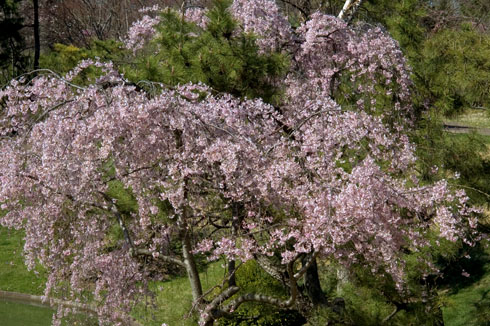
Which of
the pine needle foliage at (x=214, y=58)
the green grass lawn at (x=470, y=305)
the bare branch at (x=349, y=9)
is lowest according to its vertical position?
the green grass lawn at (x=470, y=305)

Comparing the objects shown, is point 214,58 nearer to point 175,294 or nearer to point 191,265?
point 191,265

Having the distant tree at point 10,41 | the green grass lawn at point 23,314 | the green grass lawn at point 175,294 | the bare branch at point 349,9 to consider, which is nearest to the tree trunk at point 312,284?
the green grass lawn at point 175,294

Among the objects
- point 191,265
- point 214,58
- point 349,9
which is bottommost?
point 191,265

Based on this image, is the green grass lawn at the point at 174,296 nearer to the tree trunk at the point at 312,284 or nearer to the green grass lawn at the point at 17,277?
the tree trunk at the point at 312,284

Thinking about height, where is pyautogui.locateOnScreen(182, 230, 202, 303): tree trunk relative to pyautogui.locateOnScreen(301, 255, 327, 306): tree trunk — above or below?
above

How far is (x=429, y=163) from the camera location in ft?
27.5

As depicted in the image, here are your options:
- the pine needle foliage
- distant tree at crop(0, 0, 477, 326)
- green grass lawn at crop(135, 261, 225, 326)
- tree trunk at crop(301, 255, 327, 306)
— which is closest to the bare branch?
the pine needle foliage

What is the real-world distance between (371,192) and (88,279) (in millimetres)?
3223

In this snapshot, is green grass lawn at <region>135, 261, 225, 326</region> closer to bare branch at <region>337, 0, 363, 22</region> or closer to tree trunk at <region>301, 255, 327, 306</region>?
tree trunk at <region>301, 255, 327, 306</region>

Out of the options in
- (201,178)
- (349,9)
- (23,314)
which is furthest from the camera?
(23,314)

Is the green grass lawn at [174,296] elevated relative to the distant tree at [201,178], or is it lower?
lower

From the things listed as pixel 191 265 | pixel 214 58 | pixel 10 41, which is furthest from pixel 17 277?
pixel 10 41

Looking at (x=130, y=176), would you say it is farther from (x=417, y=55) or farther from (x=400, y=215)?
(x=417, y=55)

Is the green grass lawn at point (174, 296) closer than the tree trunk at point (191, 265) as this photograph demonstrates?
No
